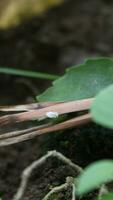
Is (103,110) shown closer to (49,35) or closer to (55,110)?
(55,110)

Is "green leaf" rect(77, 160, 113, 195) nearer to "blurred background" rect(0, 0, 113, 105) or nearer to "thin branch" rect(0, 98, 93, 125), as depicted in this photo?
"thin branch" rect(0, 98, 93, 125)

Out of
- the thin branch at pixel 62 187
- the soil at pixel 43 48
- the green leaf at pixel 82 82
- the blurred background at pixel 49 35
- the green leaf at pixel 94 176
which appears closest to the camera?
the green leaf at pixel 94 176

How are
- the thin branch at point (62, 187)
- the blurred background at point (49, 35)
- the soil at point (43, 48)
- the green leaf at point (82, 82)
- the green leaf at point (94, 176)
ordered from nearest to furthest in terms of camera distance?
the green leaf at point (94, 176) → the thin branch at point (62, 187) → the green leaf at point (82, 82) → the soil at point (43, 48) → the blurred background at point (49, 35)

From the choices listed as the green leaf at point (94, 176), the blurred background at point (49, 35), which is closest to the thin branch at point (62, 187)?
the green leaf at point (94, 176)

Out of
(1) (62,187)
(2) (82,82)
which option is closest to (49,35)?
(2) (82,82)

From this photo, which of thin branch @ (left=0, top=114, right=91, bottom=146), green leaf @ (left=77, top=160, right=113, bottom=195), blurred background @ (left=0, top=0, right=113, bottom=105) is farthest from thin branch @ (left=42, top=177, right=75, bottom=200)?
blurred background @ (left=0, top=0, right=113, bottom=105)

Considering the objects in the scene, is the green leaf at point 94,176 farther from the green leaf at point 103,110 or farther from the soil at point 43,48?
the soil at point 43,48
